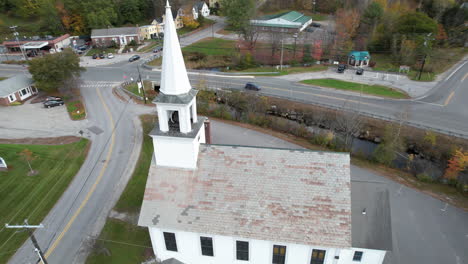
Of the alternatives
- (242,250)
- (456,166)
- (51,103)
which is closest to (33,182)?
(51,103)

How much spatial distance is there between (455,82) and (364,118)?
86.4ft

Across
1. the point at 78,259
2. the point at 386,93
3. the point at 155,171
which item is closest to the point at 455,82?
the point at 386,93

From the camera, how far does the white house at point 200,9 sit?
4273 inches

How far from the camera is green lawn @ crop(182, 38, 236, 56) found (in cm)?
8244

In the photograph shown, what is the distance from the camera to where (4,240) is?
27297 mm

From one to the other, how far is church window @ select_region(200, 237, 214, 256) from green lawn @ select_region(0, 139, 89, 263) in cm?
1752

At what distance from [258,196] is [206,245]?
563 centimetres

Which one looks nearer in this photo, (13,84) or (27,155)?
(27,155)

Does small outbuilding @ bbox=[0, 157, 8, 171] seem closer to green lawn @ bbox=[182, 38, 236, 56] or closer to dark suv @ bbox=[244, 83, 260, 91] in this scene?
dark suv @ bbox=[244, 83, 260, 91]

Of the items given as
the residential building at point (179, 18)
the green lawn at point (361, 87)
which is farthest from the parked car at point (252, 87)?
the residential building at point (179, 18)

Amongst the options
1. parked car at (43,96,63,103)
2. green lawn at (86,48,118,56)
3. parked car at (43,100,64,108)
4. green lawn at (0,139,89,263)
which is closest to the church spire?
green lawn at (0,139,89,263)

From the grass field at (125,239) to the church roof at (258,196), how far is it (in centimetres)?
522

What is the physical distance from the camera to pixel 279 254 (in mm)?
21953

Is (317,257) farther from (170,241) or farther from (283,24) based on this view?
(283,24)
